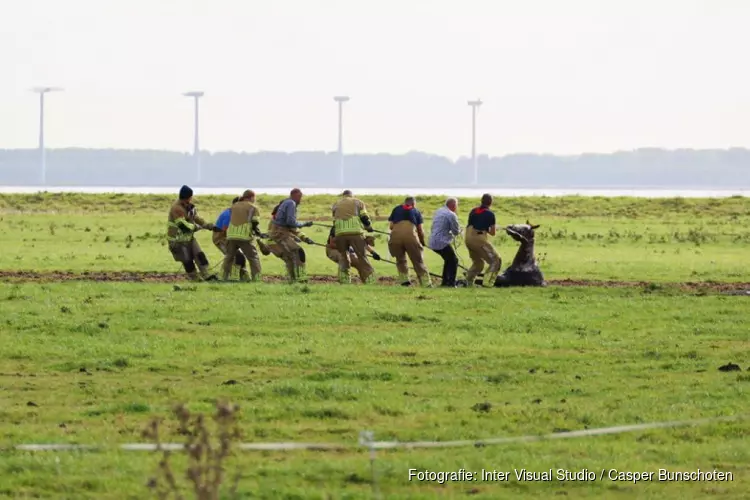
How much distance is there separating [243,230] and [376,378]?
11.7 m

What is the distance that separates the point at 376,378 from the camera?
16.9 metres

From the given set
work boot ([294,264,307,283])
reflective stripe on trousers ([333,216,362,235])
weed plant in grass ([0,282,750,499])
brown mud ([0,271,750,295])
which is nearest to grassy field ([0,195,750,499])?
weed plant in grass ([0,282,750,499])

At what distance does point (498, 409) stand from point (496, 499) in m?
3.52

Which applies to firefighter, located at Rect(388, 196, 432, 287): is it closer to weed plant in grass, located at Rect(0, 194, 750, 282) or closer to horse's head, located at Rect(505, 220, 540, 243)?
horse's head, located at Rect(505, 220, 540, 243)

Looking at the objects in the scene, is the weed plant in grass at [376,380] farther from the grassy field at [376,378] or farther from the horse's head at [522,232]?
the horse's head at [522,232]

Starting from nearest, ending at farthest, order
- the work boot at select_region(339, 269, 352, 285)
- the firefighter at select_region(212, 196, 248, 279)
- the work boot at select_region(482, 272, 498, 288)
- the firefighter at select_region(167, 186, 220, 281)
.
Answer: the firefighter at select_region(167, 186, 220, 281) → the work boot at select_region(482, 272, 498, 288) → the work boot at select_region(339, 269, 352, 285) → the firefighter at select_region(212, 196, 248, 279)

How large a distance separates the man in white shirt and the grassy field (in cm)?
184

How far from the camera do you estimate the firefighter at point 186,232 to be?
92.8 ft

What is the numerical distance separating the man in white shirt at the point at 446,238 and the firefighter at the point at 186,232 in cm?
416

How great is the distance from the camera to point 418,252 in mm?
28953

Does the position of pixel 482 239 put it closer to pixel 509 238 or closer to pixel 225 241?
pixel 225 241

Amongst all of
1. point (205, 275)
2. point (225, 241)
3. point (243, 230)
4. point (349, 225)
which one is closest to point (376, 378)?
point (243, 230)

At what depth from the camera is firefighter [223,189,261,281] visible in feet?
92.3

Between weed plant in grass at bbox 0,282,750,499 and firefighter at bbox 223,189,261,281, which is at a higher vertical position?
firefighter at bbox 223,189,261,281
